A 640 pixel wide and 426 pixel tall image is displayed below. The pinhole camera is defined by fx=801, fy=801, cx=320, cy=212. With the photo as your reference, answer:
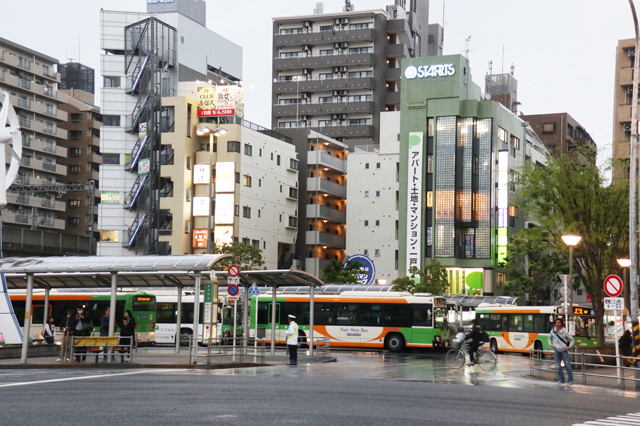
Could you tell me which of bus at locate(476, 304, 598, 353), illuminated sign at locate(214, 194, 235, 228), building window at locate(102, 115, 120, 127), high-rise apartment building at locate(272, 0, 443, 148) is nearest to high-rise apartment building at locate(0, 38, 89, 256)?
building window at locate(102, 115, 120, 127)

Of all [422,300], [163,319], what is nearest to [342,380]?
[422,300]

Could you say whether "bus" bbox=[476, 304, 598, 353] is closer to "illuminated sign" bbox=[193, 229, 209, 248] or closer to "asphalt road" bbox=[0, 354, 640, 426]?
"asphalt road" bbox=[0, 354, 640, 426]

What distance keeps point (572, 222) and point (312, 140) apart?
50752 mm

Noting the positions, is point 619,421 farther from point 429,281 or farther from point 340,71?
point 340,71

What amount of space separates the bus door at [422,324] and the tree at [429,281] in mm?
18460

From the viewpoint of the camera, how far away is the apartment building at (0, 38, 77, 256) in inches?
3322

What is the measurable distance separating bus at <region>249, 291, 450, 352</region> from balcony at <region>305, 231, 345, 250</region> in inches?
1434

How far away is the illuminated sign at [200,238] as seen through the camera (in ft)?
222

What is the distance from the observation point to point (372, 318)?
42.2 m

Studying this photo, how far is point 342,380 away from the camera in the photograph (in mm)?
20484

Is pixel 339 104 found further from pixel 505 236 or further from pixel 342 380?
pixel 342 380

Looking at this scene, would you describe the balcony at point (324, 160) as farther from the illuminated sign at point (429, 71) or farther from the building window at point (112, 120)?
the building window at point (112, 120)

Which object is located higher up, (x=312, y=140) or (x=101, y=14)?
(x=101, y=14)

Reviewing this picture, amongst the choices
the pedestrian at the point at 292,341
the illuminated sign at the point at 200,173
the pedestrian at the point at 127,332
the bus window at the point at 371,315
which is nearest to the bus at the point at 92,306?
the bus window at the point at 371,315
